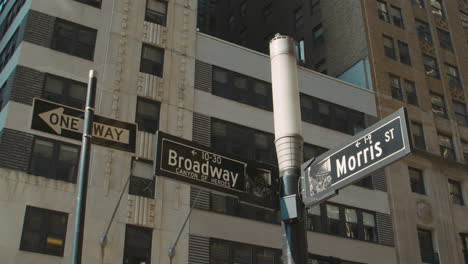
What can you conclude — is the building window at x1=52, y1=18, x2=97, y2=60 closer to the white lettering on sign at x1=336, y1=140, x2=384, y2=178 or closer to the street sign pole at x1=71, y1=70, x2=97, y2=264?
the street sign pole at x1=71, y1=70, x2=97, y2=264

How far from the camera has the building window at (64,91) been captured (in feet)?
92.0

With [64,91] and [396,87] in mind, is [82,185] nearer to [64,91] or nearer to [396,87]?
[64,91]

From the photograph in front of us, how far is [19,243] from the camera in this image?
78.5ft

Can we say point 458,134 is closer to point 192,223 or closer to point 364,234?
point 364,234

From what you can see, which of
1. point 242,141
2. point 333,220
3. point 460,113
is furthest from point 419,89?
point 242,141

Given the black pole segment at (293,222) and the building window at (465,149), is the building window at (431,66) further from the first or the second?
the black pole segment at (293,222)

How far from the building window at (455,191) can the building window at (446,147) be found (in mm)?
1791

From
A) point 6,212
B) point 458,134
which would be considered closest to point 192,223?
point 6,212

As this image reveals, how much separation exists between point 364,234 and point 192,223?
11375 mm

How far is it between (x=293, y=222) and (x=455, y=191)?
34.0 metres

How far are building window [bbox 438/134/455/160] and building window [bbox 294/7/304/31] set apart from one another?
14.2m

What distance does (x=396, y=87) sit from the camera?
41.3 metres

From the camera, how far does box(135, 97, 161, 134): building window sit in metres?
30.0

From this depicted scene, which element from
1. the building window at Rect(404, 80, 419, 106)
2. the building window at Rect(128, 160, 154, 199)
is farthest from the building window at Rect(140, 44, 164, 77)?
the building window at Rect(404, 80, 419, 106)
